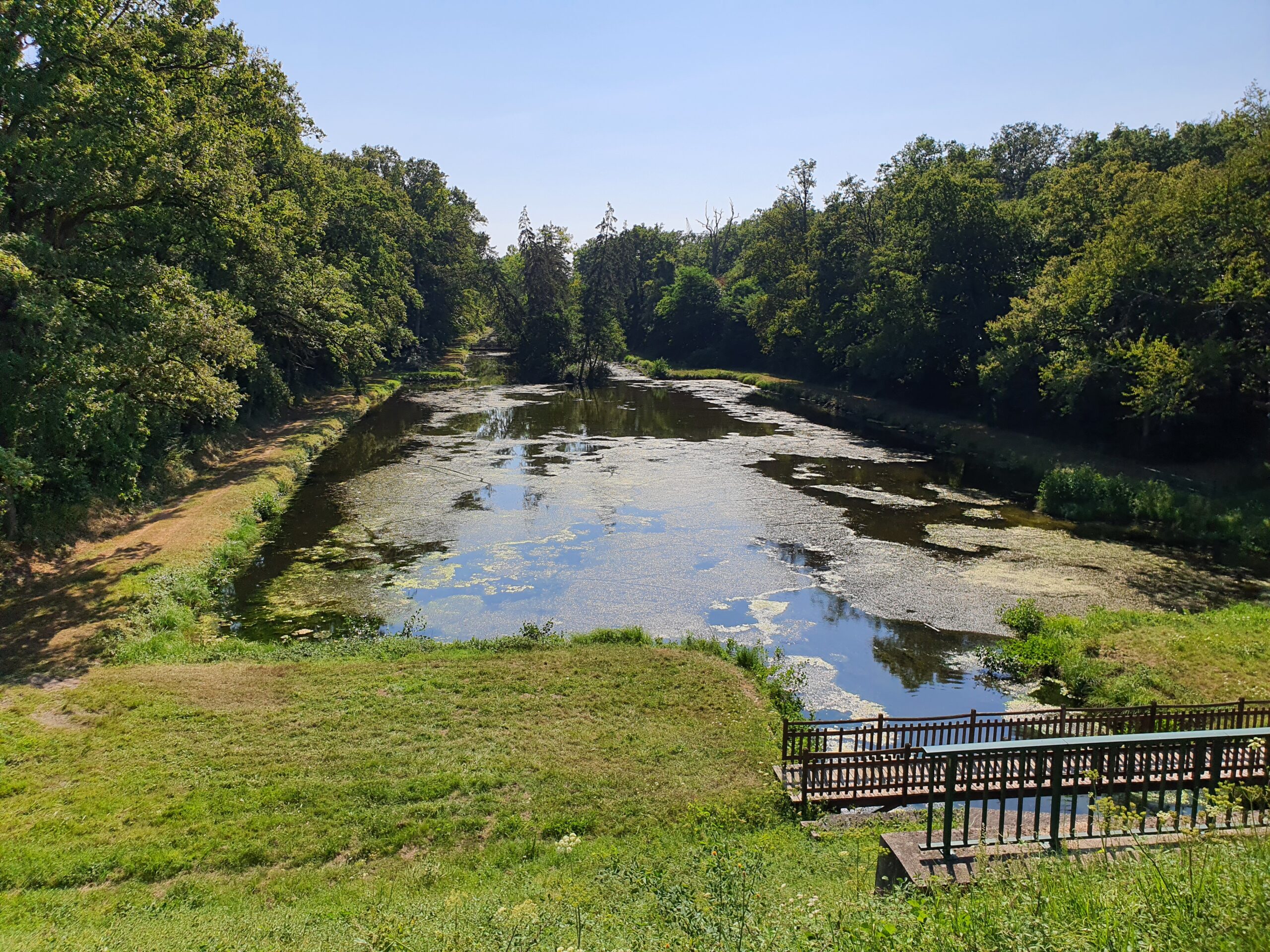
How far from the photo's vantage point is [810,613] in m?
18.3

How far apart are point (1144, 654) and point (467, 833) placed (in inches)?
523

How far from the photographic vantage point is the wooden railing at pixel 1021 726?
34.6 feet

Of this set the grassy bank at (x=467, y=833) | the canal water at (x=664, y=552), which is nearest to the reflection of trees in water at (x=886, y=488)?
the canal water at (x=664, y=552)

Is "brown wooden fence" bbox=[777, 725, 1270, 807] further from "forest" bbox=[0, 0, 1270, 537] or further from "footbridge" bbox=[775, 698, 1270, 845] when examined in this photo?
"forest" bbox=[0, 0, 1270, 537]

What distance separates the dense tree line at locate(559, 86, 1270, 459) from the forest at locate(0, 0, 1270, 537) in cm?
14

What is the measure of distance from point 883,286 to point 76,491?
149 ft

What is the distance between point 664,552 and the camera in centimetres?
2255

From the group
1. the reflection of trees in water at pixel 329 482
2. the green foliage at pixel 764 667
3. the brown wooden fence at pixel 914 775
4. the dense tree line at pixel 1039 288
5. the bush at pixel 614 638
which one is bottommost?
the green foliage at pixel 764 667

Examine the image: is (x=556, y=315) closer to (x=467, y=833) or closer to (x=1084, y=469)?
(x=1084, y=469)

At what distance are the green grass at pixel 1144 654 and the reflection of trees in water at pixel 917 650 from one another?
893 millimetres

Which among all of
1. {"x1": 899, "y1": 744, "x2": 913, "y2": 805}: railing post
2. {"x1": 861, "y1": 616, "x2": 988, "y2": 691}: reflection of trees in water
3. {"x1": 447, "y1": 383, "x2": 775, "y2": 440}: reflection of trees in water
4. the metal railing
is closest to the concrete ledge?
the metal railing

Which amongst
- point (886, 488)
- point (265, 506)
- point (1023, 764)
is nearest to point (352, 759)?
point (1023, 764)

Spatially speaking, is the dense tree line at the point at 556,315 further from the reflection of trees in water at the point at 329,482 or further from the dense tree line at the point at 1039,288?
the reflection of trees in water at the point at 329,482

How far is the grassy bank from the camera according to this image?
18.8 feet
